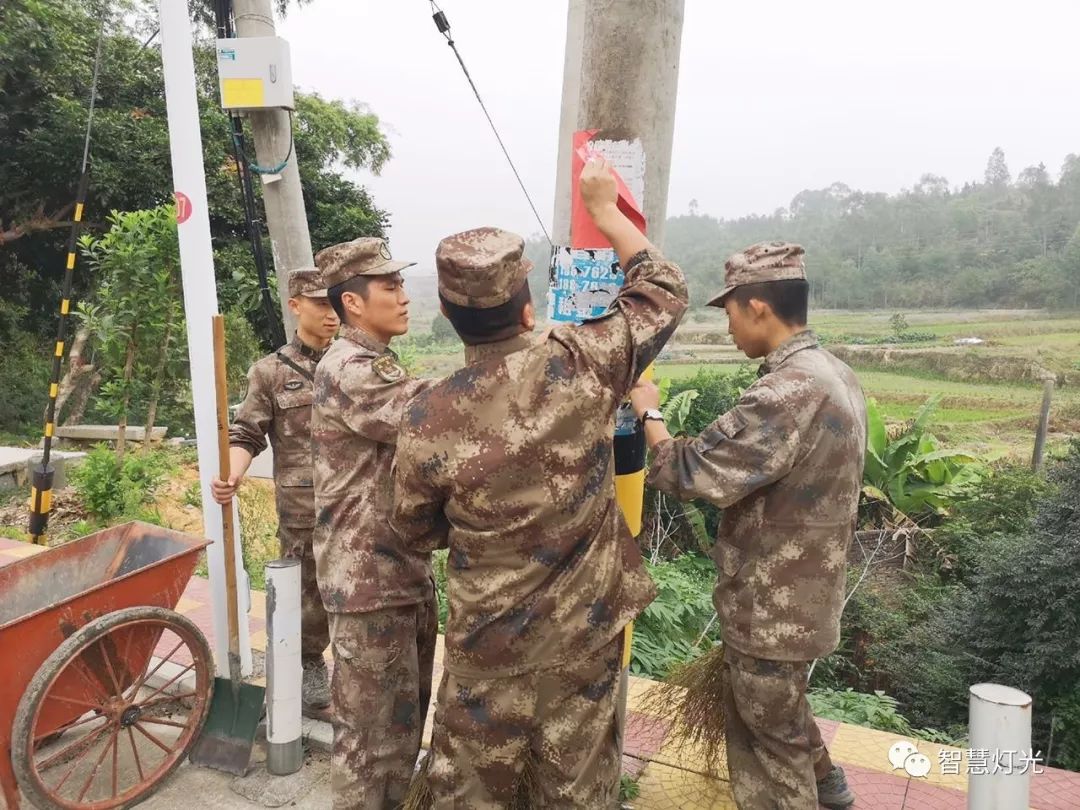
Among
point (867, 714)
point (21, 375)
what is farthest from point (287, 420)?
point (21, 375)

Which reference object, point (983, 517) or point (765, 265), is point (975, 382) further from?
point (765, 265)

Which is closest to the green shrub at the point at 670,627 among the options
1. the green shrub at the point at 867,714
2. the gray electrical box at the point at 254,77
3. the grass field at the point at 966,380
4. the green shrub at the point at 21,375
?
the green shrub at the point at 867,714

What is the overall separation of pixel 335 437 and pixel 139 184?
13545 millimetres

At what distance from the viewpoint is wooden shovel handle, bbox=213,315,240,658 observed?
2943mm

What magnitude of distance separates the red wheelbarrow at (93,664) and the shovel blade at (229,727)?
0.11 meters

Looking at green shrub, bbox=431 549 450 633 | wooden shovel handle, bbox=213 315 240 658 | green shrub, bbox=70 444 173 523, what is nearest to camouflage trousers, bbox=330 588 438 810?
wooden shovel handle, bbox=213 315 240 658

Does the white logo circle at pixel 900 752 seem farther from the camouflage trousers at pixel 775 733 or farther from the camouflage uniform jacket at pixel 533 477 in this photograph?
the camouflage uniform jacket at pixel 533 477

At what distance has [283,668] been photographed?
2846 millimetres

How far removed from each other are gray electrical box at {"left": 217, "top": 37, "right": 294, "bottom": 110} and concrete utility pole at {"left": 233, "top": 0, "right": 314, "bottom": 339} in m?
0.13

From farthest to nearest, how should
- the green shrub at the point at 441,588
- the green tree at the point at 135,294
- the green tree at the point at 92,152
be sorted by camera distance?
the green tree at the point at 92,152, the green tree at the point at 135,294, the green shrub at the point at 441,588

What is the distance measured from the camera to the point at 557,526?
1760 millimetres

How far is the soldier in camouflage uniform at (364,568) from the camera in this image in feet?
7.81

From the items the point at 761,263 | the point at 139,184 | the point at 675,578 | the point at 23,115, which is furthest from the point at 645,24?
the point at 23,115

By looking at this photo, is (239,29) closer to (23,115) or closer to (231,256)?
(231,256)
